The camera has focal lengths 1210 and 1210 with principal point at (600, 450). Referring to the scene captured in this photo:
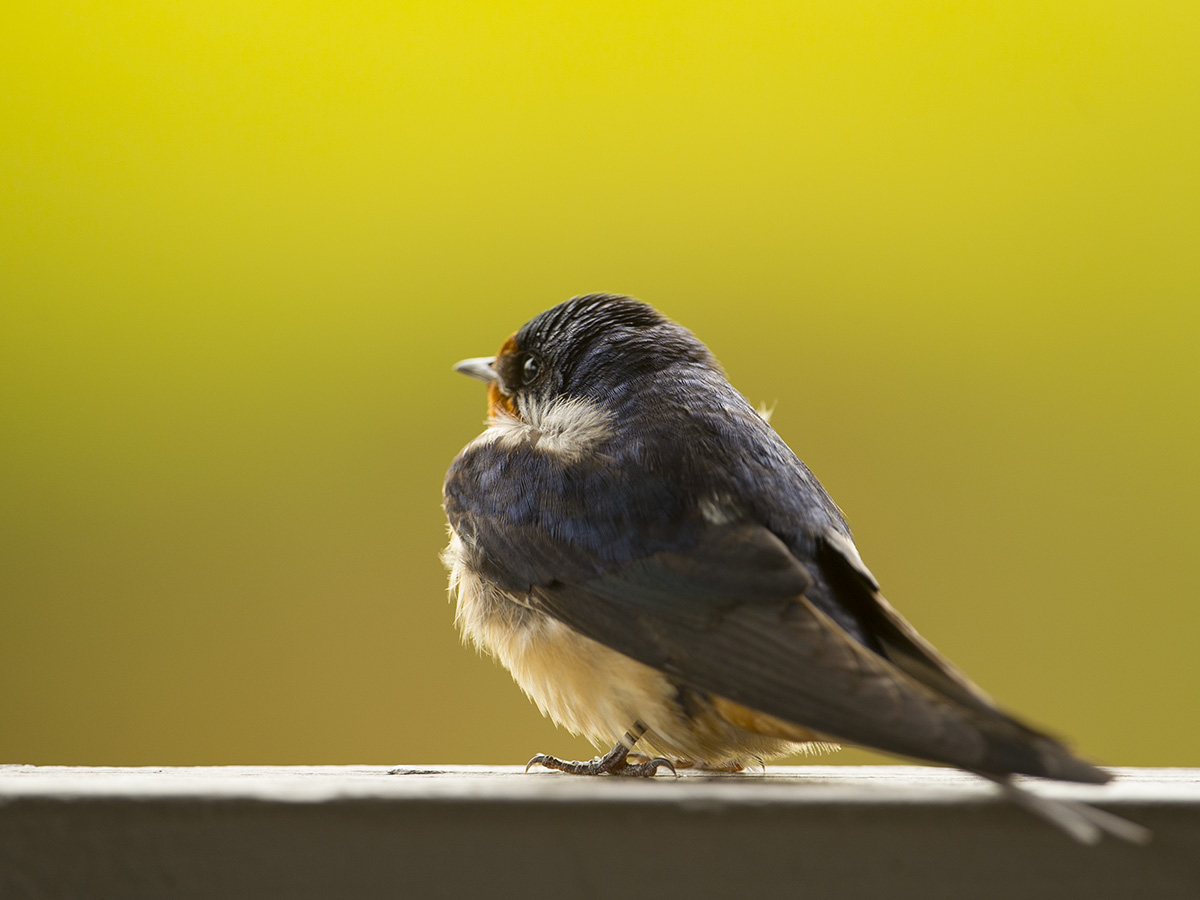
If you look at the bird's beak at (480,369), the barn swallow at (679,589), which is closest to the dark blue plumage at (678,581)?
the barn swallow at (679,589)

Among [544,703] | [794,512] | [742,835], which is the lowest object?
[544,703]

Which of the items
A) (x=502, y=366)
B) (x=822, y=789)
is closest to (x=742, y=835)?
(x=822, y=789)

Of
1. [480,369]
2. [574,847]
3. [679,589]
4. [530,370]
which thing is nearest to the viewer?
[574,847]

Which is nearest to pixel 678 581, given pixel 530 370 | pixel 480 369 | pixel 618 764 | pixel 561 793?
pixel 618 764

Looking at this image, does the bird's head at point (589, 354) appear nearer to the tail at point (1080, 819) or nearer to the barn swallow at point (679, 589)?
the barn swallow at point (679, 589)

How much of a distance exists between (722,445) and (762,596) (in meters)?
0.26

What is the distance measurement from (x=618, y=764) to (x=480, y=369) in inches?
29.8

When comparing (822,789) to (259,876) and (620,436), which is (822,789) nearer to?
(259,876)

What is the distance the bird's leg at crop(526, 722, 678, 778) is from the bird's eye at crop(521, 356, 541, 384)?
59 centimetres

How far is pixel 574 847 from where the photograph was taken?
75cm

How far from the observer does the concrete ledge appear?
0.74m

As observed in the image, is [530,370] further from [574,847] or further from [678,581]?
[574,847]

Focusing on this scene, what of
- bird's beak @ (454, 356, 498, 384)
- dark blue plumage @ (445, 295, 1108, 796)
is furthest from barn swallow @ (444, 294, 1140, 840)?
bird's beak @ (454, 356, 498, 384)

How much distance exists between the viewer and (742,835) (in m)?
0.75
